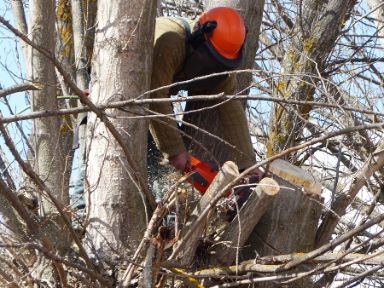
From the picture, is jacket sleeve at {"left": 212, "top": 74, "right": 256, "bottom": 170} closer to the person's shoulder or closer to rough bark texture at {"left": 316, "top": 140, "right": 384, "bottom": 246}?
the person's shoulder

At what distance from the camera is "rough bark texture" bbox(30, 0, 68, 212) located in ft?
13.8

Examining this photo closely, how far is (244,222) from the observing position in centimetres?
394

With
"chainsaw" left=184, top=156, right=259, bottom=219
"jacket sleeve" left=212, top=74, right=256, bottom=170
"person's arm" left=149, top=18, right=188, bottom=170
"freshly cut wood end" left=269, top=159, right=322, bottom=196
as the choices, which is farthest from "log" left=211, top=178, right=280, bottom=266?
"jacket sleeve" left=212, top=74, right=256, bottom=170

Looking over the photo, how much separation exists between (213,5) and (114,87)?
1.28m

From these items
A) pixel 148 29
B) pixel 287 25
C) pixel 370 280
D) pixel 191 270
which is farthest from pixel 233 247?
pixel 287 25

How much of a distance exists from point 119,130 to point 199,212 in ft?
1.99

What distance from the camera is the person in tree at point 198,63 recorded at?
4.36 metres

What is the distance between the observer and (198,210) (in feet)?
12.5

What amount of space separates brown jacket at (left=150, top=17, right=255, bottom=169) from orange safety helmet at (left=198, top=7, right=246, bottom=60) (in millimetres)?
167

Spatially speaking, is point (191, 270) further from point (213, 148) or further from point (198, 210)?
point (213, 148)

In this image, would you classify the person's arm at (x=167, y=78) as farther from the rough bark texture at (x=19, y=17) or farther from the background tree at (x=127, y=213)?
the rough bark texture at (x=19, y=17)

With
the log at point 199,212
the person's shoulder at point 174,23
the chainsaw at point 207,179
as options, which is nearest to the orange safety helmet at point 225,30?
the person's shoulder at point 174,23

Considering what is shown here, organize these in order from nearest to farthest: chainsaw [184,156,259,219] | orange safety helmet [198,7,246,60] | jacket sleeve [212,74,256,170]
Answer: chainsaw [184,156,259,219]
orange safety helmet [198,7,246,60]
jacket sleeve [212,74,256,170]

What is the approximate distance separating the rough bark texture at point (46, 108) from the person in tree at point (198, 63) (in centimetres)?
58
